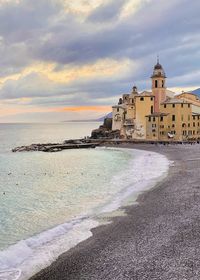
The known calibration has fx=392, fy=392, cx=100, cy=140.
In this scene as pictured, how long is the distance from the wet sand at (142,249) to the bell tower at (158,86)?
79.6 metres

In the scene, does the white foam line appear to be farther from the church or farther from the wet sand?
the church

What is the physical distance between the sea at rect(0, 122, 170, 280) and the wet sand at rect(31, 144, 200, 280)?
3.96ft

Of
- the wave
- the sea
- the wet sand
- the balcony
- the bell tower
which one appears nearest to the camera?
the wet sand

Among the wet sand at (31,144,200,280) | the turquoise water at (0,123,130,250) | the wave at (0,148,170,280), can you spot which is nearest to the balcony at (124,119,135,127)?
the turquoise water at (0,123,130,250)

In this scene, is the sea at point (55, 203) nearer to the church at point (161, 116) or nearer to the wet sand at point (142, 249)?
the wet sand at point (142, 249)

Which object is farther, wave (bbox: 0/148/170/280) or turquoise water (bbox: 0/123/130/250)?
turquoise water (bbox: 0/123/130/250)

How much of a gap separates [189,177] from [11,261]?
2659cm

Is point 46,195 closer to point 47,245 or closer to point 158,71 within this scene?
point 47,245

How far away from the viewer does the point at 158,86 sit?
4178 inches

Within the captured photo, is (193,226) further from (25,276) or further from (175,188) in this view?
(175,188)

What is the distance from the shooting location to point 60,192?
125 feet

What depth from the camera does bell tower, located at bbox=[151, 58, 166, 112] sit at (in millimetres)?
106125

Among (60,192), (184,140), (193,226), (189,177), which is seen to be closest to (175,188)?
(189,177)

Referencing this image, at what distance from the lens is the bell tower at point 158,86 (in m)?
106
